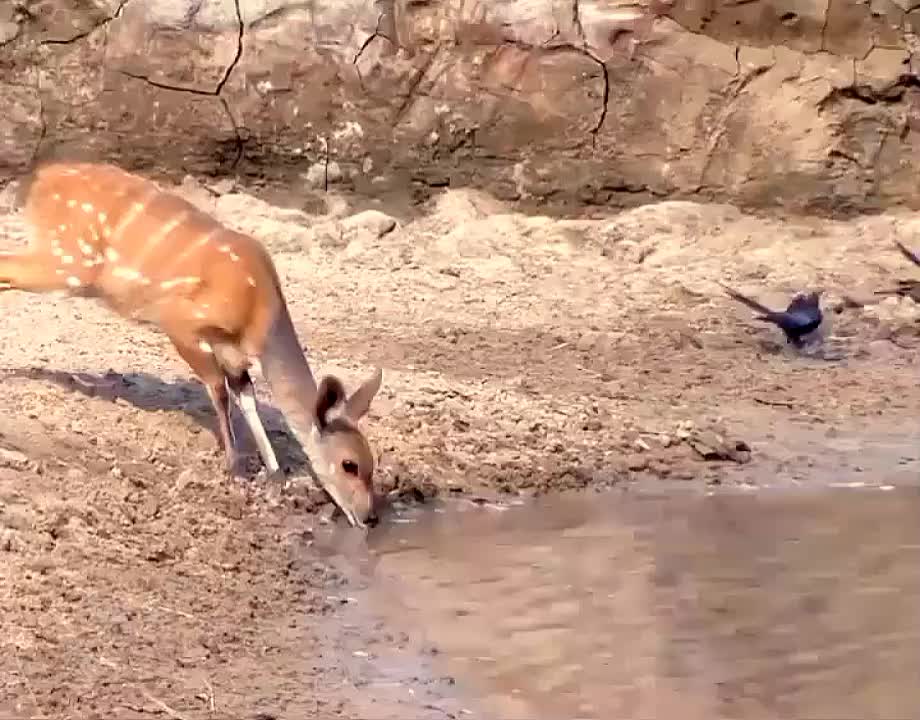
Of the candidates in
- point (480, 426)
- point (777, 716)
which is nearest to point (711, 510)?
point (480, 426)

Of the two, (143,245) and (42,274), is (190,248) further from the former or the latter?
(42,274)

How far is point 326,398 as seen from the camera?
197 inches

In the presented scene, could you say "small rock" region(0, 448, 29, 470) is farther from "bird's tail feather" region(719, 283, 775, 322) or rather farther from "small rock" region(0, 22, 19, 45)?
"small rock" region(0, 22, 19, 45)

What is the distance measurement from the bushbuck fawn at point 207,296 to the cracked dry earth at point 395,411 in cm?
19

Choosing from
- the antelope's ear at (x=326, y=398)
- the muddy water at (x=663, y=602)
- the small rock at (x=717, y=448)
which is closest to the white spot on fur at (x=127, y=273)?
the antelope's ear at (x=326, y=398)

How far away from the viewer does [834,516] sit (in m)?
4.92

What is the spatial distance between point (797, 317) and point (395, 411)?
73.8 inches

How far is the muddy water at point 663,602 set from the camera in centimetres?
352

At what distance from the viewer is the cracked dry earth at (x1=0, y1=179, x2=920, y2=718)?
349cm

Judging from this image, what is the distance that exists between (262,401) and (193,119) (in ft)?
8.88

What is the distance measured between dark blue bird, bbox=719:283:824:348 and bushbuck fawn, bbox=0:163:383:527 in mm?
2136

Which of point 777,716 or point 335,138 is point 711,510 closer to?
point 777,716

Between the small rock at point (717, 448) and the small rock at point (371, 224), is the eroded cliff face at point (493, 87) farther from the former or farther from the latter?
the small rock at point (717, 448)

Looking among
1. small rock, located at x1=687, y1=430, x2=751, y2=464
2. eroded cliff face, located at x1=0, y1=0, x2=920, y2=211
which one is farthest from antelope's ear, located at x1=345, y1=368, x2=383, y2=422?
eroded cliff face, located at x1=0, y1=0, x2=920, y2=211
